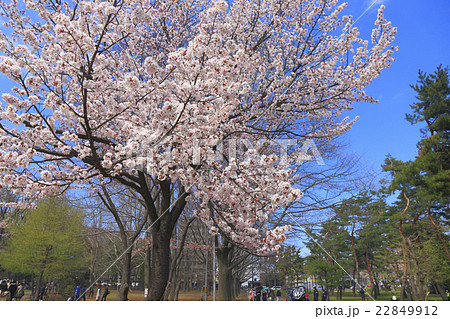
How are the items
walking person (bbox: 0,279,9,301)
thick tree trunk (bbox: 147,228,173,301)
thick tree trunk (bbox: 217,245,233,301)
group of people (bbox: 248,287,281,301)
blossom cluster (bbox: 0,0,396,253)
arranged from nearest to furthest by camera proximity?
blossom cluster (bbox: 0,0,396,253)
thick tree trunk (bbox: 147,228,173,301)
walking person (bbox: 0,279,9,301)
thick tree trunk (bbox: 217,245,233,301)
group of people (bbox: 248,287,281,301)

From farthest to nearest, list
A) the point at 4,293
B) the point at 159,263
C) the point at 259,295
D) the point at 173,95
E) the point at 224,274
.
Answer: the point at 259,295
the point at 224,274
the point at 4,293
the point at 159,263
the point at 173,95

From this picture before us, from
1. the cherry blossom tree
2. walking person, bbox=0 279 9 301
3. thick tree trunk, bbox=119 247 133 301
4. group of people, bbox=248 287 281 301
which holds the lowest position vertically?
group of people, bbox=248 287 281 301

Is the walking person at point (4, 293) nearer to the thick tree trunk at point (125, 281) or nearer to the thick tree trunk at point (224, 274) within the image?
the thick tree trunk at point (125, 281)

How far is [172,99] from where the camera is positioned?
15.5ft

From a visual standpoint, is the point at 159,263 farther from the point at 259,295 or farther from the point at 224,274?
the point at 259,295

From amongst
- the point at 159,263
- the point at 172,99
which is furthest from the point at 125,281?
the point at 172,99

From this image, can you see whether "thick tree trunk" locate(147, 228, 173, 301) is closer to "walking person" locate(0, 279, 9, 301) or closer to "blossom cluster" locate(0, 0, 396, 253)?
"blossom cluster" locate(0, 0, 396, 253)

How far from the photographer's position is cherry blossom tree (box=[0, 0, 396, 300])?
4.29m

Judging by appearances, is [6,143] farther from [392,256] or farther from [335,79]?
[392,256]

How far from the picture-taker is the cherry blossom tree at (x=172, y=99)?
4285 mm

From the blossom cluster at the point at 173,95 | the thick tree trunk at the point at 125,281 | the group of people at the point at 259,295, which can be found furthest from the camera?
the group of people at the point at 259,295

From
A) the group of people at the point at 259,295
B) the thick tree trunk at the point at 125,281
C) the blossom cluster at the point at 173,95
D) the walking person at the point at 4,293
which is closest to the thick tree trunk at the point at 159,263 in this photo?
the blossom cluster at the point at 173,95

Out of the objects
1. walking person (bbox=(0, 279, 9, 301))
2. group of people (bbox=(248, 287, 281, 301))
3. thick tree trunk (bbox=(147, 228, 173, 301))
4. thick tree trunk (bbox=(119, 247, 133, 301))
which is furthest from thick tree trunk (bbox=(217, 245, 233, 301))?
walking person (bbox=(0, 279, 9, 301))

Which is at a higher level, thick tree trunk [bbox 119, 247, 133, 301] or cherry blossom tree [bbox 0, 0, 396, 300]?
cherry blossom tree [bbox 0, 0, 396, 300]
